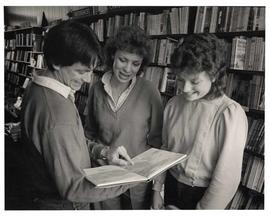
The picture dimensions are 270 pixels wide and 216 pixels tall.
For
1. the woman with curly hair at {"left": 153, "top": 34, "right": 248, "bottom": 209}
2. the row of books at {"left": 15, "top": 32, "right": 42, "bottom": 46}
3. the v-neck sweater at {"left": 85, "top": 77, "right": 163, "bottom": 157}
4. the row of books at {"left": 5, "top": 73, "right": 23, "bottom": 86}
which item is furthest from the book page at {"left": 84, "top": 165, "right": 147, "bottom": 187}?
the row of books at {"left": 15, "top": 32, "right": 42, "bottom": 46}

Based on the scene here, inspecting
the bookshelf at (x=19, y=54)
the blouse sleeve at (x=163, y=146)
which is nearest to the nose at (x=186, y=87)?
the blouse sleeve at (x=163, y=146)

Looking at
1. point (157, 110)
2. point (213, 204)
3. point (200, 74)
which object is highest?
point (200, 74)

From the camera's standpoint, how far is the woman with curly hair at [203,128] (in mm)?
1174

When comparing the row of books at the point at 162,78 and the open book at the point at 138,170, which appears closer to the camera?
the open book at the point at 138,170

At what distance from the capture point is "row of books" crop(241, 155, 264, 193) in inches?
52.6

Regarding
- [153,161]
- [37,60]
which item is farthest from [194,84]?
[37,60]

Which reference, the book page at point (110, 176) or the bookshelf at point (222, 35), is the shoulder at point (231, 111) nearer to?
the bookshelf at point (222, 35)

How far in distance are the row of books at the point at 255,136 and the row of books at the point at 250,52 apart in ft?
0.79

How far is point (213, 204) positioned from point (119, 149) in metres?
0.47

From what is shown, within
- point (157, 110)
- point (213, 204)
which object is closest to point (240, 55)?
point (157, 110)

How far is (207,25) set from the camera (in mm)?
1318

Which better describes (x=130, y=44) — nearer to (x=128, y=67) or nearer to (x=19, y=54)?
(x=128, y=67)

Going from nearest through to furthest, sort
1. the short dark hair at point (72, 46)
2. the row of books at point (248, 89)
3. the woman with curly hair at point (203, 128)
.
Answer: the short dark hair at point (72, 46)
the woman with curly hair at point (203, 128)
the row of books at point (248, 89)
